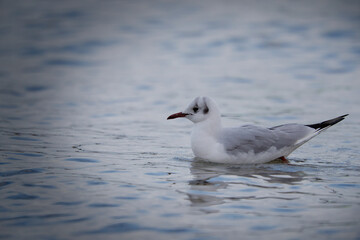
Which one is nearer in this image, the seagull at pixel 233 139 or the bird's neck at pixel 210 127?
the seagull at pixel 233 139

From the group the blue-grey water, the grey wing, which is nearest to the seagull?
the grey wing

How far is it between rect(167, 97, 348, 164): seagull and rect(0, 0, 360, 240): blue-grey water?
0.59ft

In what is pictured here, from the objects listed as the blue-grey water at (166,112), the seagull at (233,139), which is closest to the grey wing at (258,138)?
the seagull at (233,139)

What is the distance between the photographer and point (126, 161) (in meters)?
7.87

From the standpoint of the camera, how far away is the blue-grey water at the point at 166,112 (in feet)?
18.5

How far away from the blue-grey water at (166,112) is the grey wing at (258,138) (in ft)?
0.92

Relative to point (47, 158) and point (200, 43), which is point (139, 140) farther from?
point (200, 43)

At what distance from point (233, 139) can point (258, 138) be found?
0.38m

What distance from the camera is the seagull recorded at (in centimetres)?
767

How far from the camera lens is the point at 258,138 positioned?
7852 millimetres

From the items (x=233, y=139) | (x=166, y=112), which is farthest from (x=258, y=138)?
(x=166, y=112)

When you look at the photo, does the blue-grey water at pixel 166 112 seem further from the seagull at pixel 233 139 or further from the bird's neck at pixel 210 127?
the bird's neck at pixel 210 127

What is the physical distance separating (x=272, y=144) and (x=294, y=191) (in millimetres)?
1471

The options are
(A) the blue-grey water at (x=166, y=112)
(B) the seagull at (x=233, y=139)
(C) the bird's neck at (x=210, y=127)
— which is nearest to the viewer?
(A) the blue-grey water at (x=166, y=112)
